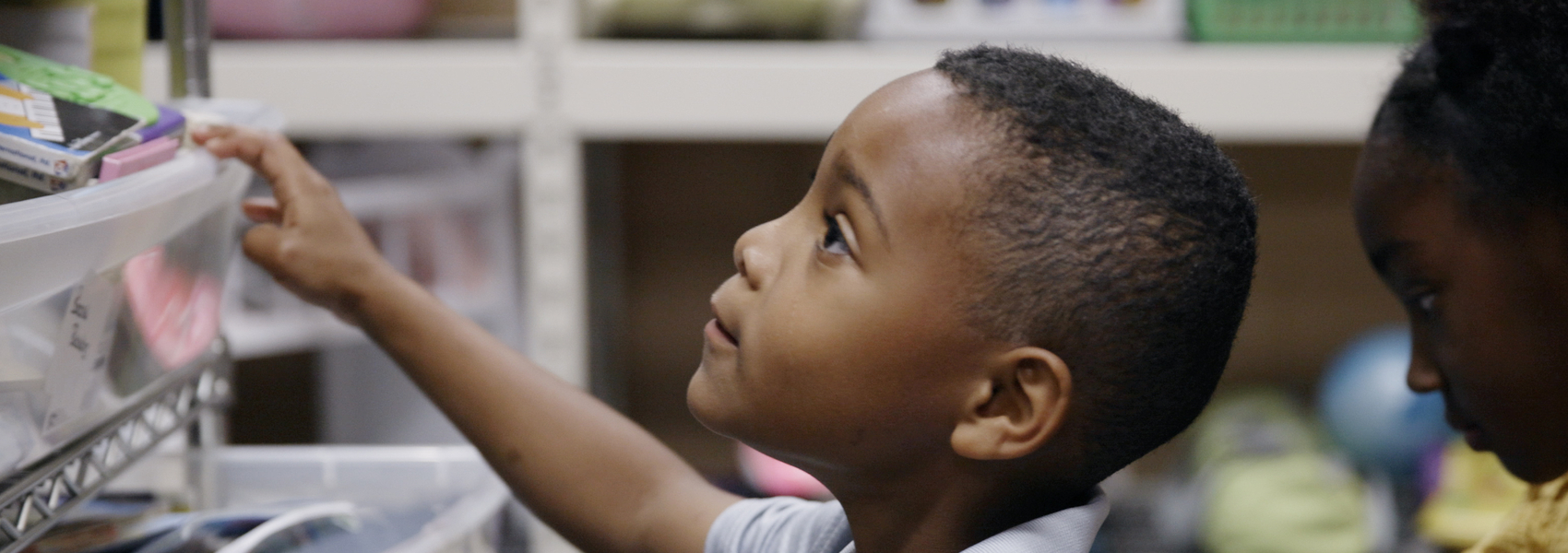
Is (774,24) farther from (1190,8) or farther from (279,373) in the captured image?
(279,373)

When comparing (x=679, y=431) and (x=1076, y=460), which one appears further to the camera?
(x=679, y=431)

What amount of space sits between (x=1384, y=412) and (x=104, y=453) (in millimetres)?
1030

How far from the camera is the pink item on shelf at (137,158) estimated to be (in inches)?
16.5

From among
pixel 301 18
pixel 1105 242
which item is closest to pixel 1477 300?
pixel 1105 242

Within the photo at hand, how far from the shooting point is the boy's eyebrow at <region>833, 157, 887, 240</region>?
431 mm

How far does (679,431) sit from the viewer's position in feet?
4.87

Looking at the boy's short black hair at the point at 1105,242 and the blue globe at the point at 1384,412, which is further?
the blue globe at the point at 1384,412

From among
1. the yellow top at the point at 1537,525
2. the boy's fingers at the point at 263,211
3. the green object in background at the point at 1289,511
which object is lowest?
the green object in background at the point at 1289,511

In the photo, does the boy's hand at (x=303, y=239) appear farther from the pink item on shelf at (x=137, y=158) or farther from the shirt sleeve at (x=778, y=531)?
the shirt sleeve at (x=778, y=531)

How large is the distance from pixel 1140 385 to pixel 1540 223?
0.23 meters

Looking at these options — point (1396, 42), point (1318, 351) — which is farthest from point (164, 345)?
point (1318, 351)

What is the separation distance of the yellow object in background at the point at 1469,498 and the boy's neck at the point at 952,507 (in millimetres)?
760

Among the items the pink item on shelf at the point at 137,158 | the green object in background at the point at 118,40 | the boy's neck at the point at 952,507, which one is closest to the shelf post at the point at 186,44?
the green object in background at the point at 118,40

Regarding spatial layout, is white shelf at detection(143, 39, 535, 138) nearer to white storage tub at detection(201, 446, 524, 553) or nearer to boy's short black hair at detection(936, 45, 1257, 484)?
white storage tub at detection(201, 446, 524, 553)
